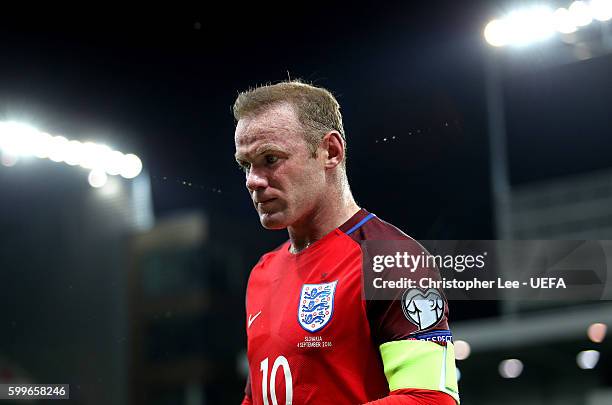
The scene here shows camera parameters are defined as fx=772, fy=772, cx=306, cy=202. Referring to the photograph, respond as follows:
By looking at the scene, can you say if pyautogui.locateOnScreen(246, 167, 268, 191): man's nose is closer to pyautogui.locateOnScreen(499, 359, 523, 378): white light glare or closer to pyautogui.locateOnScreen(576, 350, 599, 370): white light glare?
pyautogui.locateOnScreen(576, 350, 599, 370): white light glare

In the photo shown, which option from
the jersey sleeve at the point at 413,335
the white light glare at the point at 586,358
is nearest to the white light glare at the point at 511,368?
the white light glare at the point at 586,358

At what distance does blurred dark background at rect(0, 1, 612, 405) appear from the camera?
1945 millimetres

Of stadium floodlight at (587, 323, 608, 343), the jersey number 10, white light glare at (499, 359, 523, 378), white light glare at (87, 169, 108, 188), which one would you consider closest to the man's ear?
the jersey number 10

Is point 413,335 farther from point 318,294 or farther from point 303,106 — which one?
point 303,106

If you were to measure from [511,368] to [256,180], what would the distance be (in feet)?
15.3

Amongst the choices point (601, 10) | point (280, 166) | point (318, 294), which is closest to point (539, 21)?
point (601, 10)

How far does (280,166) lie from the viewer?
1.41 metres

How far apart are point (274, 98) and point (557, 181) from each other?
1519 millimetres

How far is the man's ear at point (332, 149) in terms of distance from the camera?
4.76 ft

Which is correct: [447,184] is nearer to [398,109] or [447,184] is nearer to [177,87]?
[398,109]

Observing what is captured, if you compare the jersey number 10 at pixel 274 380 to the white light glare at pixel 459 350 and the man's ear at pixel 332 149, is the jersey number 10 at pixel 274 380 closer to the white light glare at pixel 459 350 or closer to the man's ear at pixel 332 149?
the man's ear at pixel 332 149

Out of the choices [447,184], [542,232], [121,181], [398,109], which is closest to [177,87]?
[121,181]

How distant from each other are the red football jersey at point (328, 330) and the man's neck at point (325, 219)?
0.02 m

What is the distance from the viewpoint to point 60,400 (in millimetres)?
2188
